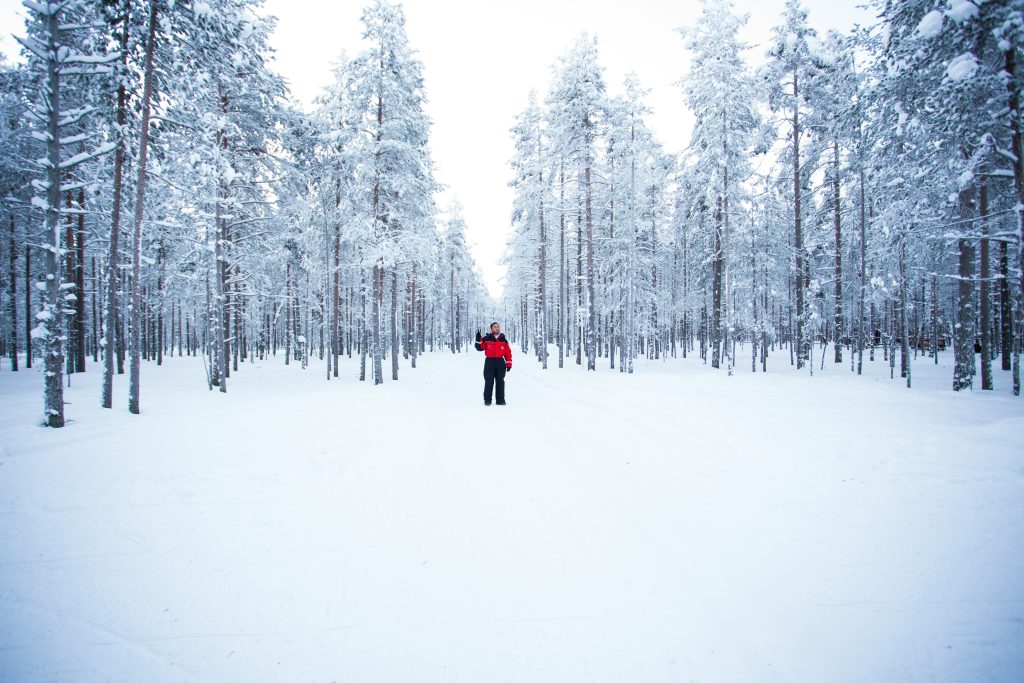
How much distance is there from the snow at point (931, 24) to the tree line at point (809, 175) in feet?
0.08

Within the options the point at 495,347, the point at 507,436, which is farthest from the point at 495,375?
the point at 507,436

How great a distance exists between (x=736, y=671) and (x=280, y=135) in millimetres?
20395

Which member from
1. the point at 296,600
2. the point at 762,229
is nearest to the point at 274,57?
the point at 296,600

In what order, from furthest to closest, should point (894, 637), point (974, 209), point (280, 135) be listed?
point (280, 135) → point (974, 209) → point (894, 637)

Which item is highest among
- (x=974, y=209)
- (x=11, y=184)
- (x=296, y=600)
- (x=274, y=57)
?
(x=274, y=57)

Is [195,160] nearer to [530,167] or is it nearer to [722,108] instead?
[530,167]

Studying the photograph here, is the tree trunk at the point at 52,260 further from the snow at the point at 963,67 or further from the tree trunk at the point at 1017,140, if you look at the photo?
the tree trunk at the point at 1017,140

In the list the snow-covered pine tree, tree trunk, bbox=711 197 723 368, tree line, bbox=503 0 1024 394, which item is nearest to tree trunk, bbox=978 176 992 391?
tree line, bbox=503 0 1024 394

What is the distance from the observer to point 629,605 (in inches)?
127

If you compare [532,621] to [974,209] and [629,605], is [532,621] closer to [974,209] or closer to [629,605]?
[629,605]

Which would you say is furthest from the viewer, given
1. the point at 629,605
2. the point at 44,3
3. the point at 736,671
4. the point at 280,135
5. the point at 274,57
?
the point at 280,135

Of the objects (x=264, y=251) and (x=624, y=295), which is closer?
(x=264, y=251)

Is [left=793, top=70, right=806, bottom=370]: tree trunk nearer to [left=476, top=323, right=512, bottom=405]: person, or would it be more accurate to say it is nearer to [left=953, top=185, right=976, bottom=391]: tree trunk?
[left=953, top=185, right=976, bottom=391]: tree trunk

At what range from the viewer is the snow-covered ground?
273cm
